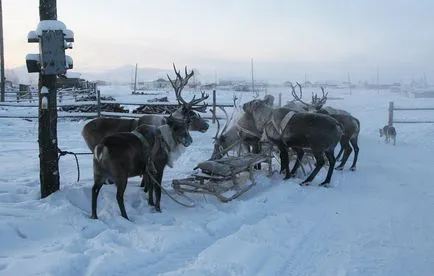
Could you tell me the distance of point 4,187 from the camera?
6953mm

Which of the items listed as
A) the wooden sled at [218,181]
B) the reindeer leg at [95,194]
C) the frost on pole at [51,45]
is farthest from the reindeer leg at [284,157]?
the frost on pole at [51,45]

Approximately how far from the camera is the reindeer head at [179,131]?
279 inches

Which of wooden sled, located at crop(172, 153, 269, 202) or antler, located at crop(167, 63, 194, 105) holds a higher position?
antler, located at crop(167, 63, 194, 105)

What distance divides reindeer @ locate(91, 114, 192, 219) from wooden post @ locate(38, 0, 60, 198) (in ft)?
3.02

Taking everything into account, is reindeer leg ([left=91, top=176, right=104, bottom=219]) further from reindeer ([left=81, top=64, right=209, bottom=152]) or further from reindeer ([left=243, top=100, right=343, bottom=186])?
reindeer ([left=243, top=100, right=343, bottom=186])

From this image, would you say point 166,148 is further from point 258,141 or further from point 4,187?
point 258,141

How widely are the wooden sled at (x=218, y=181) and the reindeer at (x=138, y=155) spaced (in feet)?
1.68

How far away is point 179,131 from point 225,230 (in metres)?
2.07

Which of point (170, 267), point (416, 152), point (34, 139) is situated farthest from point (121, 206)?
point (416, 152)

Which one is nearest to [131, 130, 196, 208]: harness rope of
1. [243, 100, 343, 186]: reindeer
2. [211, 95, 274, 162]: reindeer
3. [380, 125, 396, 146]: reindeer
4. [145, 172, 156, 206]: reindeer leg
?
[145, 172, 156, 206]: reindeer leg

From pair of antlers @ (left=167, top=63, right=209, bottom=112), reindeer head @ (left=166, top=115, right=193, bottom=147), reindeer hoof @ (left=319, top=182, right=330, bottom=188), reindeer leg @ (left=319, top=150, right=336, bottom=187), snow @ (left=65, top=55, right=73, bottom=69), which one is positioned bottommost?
reindeer hoof @ (left=319, top=182, right=330, bottom=188)

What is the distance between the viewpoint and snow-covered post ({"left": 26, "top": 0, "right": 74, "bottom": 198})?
20.1 feet

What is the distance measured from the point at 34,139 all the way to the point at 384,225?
1144 centimetres

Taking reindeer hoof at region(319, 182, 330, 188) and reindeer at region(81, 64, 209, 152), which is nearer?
reindeer at region(81, 64, 209, 152)
